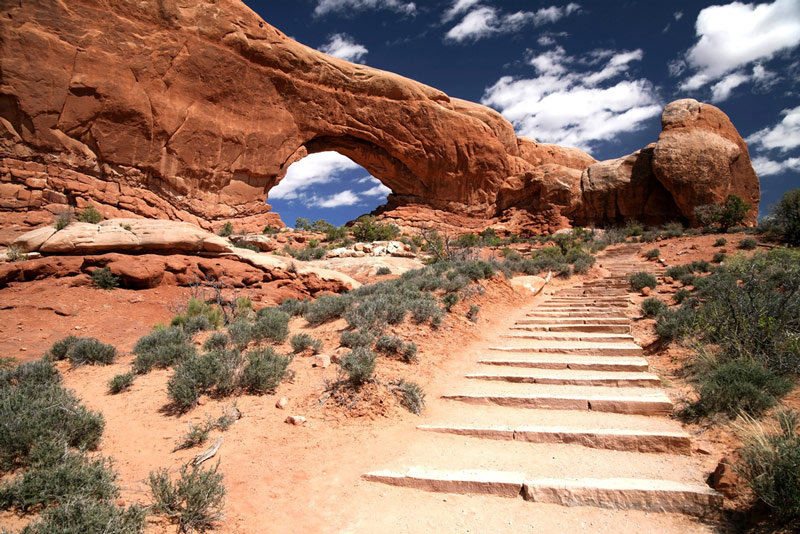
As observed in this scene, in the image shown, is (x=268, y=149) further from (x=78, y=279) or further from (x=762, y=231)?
(x=762, y=231)

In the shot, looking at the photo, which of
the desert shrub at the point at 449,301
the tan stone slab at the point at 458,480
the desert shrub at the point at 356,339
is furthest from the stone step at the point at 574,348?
the tan stone slab at the point at 458,480

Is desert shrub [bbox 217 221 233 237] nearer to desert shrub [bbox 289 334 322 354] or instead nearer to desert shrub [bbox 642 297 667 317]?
desert shrub [bbox 289 334 322 354]

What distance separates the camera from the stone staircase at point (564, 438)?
9.64ft

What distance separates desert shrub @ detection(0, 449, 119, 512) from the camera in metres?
2.43

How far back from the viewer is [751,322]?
4895 millimetres

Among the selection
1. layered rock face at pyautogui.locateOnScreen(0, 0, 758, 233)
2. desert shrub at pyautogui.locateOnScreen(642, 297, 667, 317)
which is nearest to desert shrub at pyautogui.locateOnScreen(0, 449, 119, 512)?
desert shrub at pyautogui.locateOnScreen(642, 297, 667, 317)

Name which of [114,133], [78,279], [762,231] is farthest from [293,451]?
[762,231]

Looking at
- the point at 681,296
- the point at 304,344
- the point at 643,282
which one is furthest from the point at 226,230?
the point at 681,296

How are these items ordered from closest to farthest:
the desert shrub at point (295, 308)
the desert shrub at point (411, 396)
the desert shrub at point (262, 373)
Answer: the desert shrub at point (411, 396), the desert shrub at point (262, 373), the desert shrub at point (295, 308)

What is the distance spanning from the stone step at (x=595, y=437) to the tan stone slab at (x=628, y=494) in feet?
2.07

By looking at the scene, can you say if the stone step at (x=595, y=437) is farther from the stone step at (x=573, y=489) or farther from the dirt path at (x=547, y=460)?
Answer: the stone step at (x=573, y=489)

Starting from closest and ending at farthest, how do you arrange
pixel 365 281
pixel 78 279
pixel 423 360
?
pixel 423 360 → pixel 78 279 → pixel 365 281

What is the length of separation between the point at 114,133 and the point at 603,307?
2130 centimetres

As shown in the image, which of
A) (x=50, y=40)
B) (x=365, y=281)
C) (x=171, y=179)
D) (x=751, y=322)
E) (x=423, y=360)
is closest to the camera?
(x=751, y=322)
